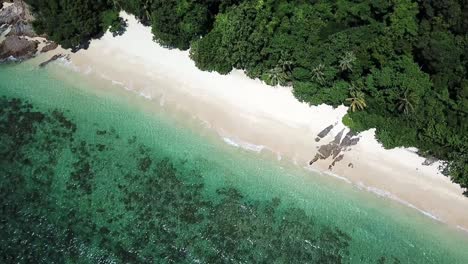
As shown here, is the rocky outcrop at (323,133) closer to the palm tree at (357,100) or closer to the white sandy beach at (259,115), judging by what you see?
the white sandy beach at (259,115)

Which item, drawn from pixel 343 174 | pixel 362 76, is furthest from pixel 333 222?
pixel 362 76

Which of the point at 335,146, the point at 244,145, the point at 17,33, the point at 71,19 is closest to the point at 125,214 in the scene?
the point at 244,145

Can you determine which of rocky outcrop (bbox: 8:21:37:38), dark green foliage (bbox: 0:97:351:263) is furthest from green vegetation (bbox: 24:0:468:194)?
dark green foliage (bbox: 0:97:351:263)

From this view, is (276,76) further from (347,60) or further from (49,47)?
(49,47)

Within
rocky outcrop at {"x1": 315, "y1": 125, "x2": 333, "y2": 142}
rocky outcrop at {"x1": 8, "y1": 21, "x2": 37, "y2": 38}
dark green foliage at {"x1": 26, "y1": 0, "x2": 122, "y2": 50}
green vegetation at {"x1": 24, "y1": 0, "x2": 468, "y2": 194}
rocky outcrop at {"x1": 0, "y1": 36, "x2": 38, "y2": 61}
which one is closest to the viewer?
green vegetation at {"x1": 24, "y1": 0, "x2": 468, "y2": 194}

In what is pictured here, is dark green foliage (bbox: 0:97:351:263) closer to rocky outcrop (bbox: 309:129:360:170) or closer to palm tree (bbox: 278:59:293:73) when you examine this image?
rocky outcrop (bbox: 309:129:360:170)

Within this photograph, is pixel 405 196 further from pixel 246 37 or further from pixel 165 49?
pixel 165 49
